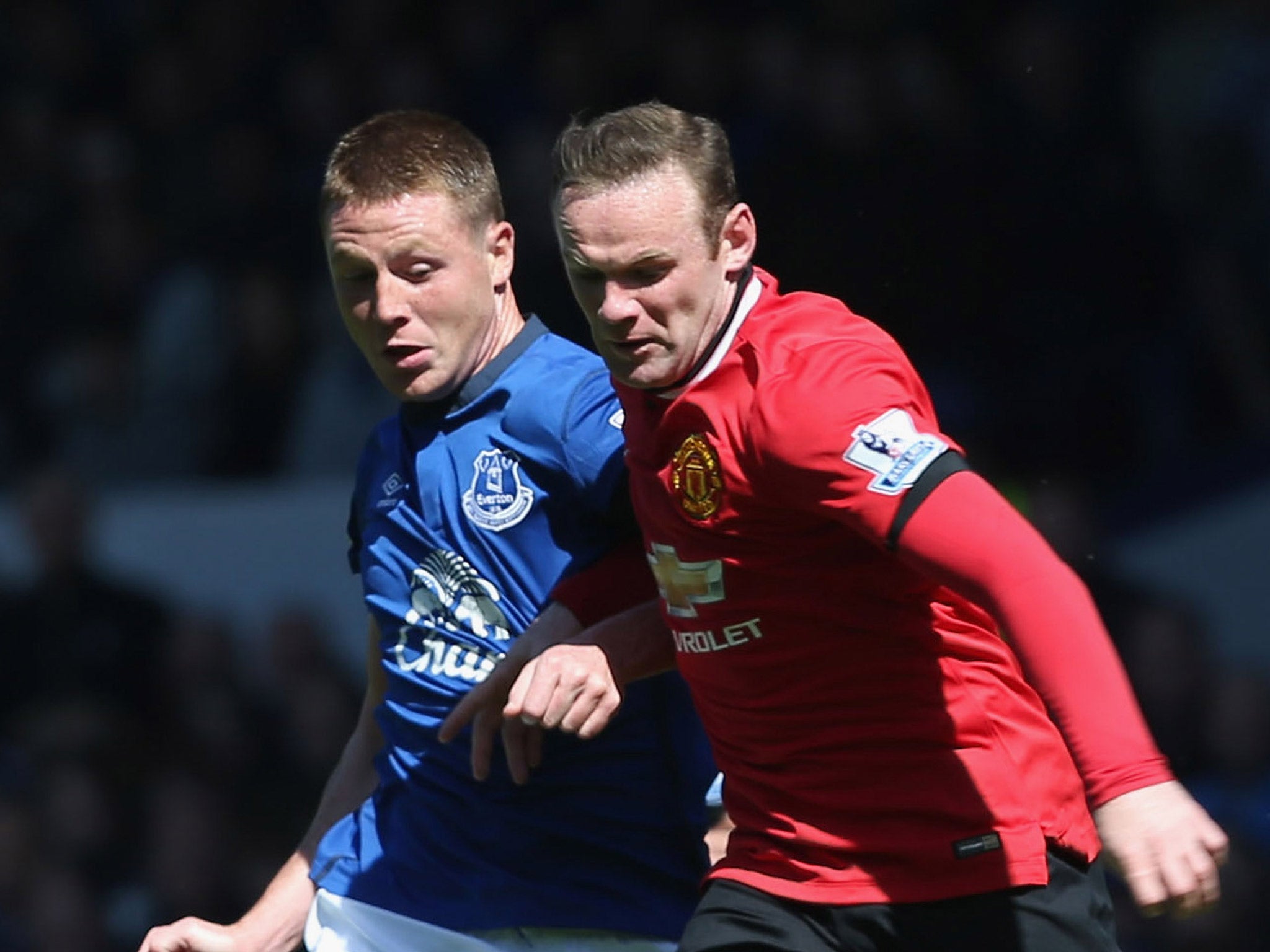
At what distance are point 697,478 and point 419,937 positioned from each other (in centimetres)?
88

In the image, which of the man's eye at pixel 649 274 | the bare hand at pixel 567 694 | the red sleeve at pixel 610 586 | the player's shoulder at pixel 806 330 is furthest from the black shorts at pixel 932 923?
the man's eye at pixel 649 274

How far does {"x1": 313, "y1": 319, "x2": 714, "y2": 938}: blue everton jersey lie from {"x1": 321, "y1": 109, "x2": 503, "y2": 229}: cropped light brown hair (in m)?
0.23

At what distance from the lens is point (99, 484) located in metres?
7.12

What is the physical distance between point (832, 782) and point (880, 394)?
52cm

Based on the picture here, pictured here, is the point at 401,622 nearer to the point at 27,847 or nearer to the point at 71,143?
the point at 27,847

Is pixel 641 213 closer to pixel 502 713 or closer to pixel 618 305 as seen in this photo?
pixel 618 305

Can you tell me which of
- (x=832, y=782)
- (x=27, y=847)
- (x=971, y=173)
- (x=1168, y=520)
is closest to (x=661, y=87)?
(x=971, y=173)

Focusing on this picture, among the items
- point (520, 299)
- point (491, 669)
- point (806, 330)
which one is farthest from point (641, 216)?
point (520, 299)

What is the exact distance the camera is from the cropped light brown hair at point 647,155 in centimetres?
261

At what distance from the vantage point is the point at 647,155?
2617mm

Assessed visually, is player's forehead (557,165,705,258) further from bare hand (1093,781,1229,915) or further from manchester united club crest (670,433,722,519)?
bare hand (1093,781,1229,915)

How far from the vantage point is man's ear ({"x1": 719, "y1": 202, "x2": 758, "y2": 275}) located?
2.65 meters

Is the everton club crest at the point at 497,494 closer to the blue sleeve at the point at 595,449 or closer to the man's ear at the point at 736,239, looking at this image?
the blue sleeve at the point at 595,449

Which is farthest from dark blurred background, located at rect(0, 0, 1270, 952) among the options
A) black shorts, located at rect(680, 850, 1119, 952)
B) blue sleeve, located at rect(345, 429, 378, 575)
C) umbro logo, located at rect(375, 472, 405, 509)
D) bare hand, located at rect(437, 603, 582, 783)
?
black shorts, located at rect(680, 850, 1119, 952)
